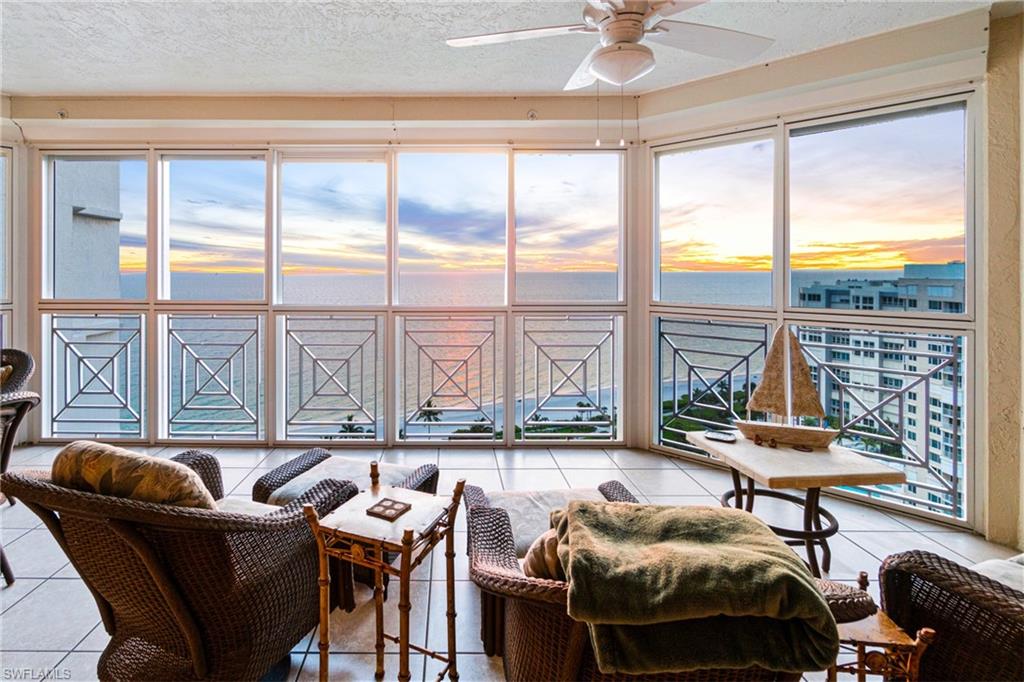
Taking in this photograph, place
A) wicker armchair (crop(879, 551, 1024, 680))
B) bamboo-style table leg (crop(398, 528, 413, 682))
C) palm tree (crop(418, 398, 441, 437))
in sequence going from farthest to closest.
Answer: palm tree (crop(418, 398, 441, 437))
bamboo-style table leg (crop(398, 528, 413, 682))
wicker armchair (crop(879, 551, 1024, 680))

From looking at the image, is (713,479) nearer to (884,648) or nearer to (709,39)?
(884,648)

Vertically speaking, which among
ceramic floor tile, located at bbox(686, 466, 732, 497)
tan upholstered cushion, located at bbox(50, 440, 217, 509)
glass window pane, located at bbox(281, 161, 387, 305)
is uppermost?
glass window pane, located at bbox(281, 161, 387, 305)

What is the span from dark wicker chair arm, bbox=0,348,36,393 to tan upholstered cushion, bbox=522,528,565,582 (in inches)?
117

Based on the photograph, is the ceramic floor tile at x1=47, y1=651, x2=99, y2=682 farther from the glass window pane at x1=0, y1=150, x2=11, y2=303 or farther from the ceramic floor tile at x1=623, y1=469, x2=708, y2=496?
the glass window pane at x1=0, y1=150, x2=11, y2=303

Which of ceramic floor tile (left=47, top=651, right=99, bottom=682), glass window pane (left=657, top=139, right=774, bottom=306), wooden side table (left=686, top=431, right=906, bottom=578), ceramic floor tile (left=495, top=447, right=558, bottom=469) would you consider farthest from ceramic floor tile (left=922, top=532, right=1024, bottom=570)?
ceramic floor tile (left=47, top=651, right=99, bottom=682)

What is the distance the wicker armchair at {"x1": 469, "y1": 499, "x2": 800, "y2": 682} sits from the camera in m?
1.05

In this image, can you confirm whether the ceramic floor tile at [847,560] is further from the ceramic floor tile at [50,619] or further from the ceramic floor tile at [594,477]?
the ceramic floor tile at [50,619]

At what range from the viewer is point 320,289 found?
13.8 ft

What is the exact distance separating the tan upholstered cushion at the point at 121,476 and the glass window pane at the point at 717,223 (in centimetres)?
354

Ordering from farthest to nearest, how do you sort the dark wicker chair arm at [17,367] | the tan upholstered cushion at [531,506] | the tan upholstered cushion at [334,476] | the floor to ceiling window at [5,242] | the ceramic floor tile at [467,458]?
1. the floor to ceiling window at [5,242]
2. the ceramic floor tile at [467,458]
3. the dark wicker chair arm at [17,367]
4. the tan upholstered cushion at [334,476]
5. the tan upholstered cushion at [531,506]

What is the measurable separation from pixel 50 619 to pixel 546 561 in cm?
215

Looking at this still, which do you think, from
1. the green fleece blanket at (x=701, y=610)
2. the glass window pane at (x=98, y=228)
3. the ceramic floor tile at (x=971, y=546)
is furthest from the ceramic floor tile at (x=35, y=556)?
the ceramic floor tile at (x=971, y=546)

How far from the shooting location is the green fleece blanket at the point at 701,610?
937mm

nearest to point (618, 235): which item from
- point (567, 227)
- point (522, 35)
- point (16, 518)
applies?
point (567, 227)
